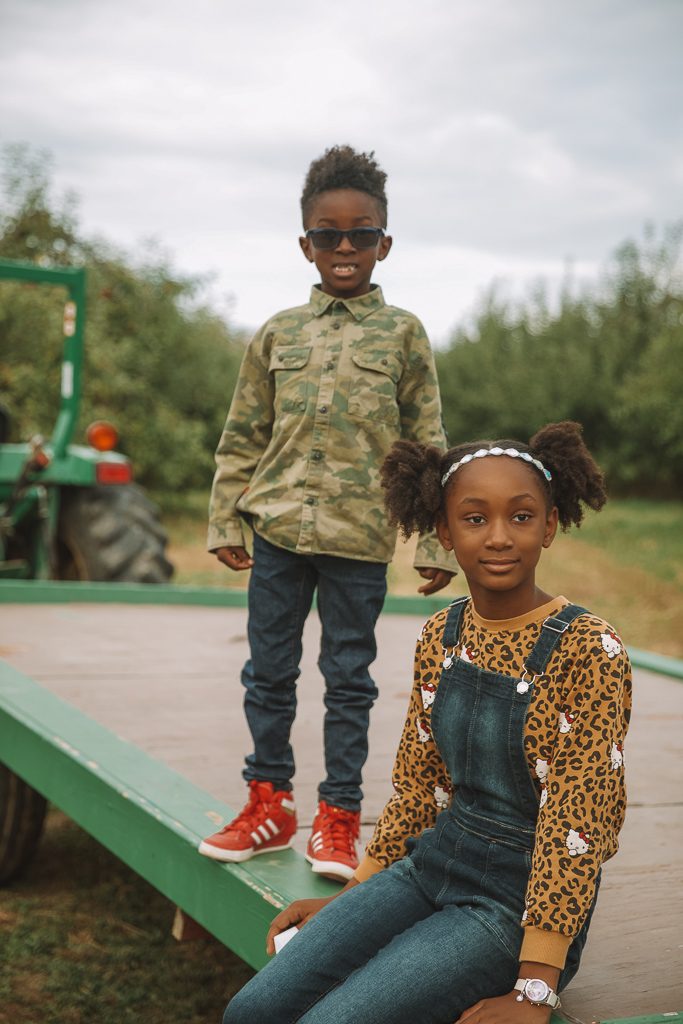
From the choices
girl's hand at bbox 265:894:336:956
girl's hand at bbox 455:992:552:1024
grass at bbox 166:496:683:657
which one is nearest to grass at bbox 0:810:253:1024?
girl's hand at bbox 265:894:336:956

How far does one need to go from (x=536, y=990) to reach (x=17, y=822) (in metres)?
2.21

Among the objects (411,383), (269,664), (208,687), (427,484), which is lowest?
(208,687)

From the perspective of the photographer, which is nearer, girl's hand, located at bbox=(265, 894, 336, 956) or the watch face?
the watch face

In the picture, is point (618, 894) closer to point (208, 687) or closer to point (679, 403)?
point (208, 687)

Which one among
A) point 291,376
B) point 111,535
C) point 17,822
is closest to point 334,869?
point 291,376

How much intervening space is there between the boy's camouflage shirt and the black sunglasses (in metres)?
0.10

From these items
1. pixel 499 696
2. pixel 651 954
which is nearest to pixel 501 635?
pixel 499 696

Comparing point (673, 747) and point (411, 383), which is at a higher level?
point (411, 383)

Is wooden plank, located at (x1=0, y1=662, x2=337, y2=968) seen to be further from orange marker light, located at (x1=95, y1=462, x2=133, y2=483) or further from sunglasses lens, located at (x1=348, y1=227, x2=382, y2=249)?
orange marker light, located at (x1=95, y1=462, x2=133, y2=483)

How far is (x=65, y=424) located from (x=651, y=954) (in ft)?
14.3

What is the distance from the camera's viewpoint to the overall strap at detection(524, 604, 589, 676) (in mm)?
1684

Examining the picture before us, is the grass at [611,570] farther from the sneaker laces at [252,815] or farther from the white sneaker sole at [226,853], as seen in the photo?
the white sneaker sole at [226,853]

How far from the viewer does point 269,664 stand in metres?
2.38

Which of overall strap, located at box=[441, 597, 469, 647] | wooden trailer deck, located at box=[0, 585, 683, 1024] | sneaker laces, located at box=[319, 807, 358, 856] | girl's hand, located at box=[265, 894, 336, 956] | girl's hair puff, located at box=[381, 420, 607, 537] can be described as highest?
girl's hair puff, located at box=[381, 420, 607, 537]
